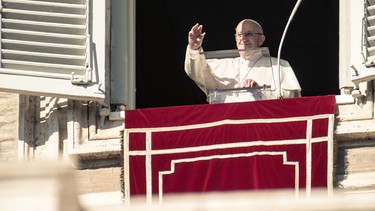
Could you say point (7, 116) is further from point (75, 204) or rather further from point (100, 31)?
point (75, 204)

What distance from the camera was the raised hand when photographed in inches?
719

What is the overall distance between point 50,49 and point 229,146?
4.37 ft

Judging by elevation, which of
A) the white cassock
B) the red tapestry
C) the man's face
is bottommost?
the red tapestry

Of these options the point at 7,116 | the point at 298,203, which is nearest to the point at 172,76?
the point at 7,116

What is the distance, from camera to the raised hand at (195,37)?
59.9ft

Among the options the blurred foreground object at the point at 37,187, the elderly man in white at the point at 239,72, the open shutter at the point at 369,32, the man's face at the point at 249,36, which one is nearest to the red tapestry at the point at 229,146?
the open shutter at the point at 369,32

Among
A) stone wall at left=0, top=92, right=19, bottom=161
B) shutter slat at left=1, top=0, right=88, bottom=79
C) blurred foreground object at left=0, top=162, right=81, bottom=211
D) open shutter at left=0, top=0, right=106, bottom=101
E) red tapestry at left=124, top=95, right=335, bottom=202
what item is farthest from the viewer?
stone wall at left=0, top=92, right=19, bottom=161

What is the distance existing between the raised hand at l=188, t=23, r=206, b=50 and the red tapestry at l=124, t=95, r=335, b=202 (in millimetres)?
561

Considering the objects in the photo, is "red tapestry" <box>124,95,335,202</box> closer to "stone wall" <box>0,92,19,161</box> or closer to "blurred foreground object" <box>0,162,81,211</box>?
"stone wall" <box>0,92,19,161</box>

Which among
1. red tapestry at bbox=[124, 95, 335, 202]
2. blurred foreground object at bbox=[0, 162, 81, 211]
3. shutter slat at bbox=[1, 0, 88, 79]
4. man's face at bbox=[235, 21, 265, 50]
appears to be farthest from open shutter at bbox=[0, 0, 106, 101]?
blurred foreground object at bbox=[0, 162, 81, 211]

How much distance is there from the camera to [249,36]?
19.3 meters

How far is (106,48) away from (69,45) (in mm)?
340

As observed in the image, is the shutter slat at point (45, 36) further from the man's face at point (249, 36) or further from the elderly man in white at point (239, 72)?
the man's face at point (249, 36)

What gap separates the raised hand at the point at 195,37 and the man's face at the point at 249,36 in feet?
2.48
